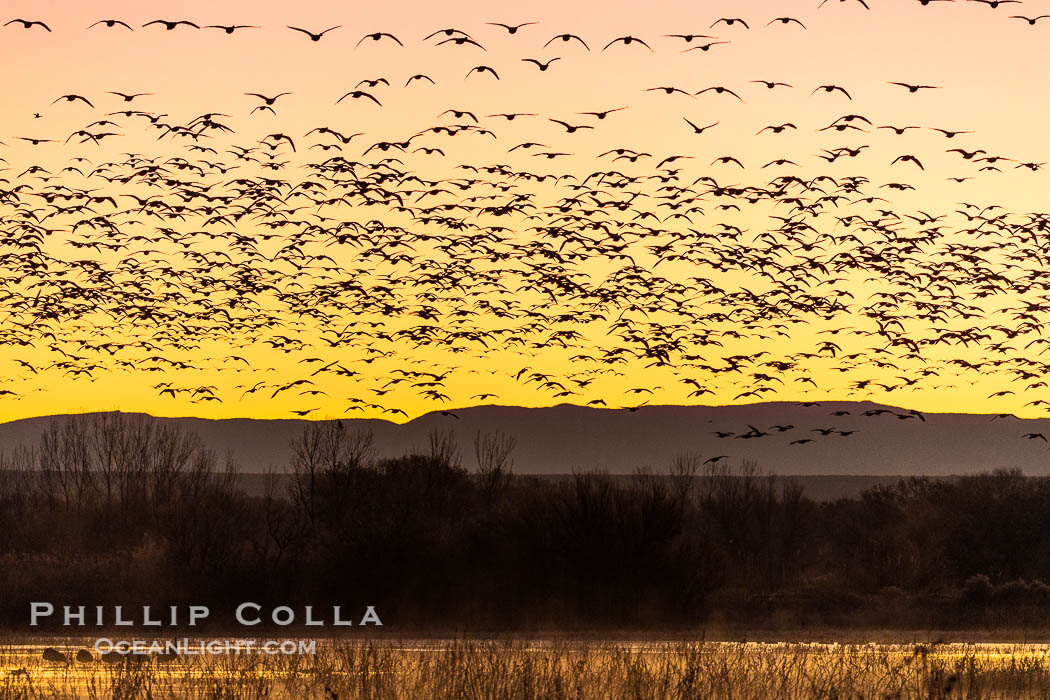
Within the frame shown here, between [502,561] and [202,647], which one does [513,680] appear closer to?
[202,647]

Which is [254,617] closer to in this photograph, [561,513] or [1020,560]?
[561,513]

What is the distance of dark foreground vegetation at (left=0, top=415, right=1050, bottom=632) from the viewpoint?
1567 inches

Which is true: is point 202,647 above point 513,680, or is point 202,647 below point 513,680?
below

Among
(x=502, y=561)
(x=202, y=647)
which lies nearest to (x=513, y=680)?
(x=202, y=647)

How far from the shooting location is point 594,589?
39844 mm

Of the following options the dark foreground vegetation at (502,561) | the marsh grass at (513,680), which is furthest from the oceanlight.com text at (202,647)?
the dark foreground vegetation at (502,561)

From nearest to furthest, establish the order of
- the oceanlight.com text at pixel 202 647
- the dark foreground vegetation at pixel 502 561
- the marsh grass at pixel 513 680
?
the marsh grass at pixel 513 680 → the oceanlight.com text at pixel 202 647 → the dark foreground vegetation at pixel 502 561

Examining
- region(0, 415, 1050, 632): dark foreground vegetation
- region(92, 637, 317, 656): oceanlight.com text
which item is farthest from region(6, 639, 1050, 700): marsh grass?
region(0, 415, 1050, 632): dark foreground vegetation

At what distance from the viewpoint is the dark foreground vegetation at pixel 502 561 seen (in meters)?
39.8

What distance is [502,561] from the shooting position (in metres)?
41.2

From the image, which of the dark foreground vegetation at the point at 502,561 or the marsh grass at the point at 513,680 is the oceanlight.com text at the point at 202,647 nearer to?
the marsh grass at the point at 513,680

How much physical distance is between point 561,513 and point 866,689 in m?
22.1

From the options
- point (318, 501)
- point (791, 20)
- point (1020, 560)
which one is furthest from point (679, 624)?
point (791, 20)

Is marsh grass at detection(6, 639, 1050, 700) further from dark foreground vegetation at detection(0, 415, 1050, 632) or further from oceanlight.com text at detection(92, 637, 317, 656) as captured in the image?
dark foreground vegetation at detection(0, 415, 1050, 632)
